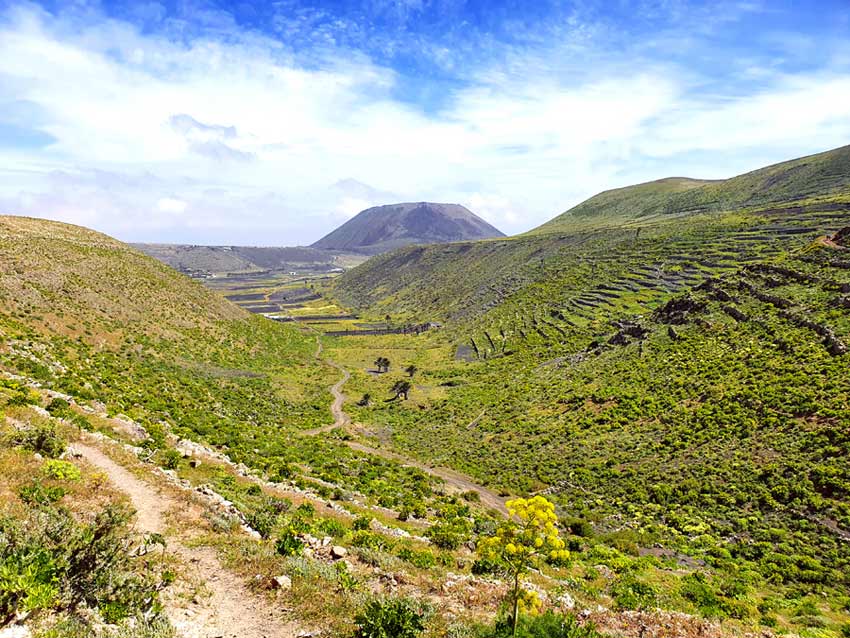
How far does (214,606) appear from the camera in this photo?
30.7ft

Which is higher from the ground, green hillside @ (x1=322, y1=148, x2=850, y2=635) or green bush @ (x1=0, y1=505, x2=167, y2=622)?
green bush @ (x1=0, y1=505, x2=167, y2=622)

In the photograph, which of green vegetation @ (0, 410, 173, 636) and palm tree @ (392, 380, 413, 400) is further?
palm tree @ (392, 380, 413, 400)

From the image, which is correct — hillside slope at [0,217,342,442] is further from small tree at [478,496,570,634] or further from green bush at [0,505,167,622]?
small tree at [478,496,570,634]

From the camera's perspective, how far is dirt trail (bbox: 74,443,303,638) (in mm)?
8688

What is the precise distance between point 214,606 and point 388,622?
433 centimetres

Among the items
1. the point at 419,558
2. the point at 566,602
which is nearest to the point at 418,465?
the point at 419,558

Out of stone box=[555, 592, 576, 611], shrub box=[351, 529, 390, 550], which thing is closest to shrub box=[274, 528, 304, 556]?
shrub box=[351, 529, 390, 550]

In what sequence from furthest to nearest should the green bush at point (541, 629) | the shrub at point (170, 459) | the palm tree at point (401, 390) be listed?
the palm tree at point (401, 390)
the shrub at point (170, 459)
the green bush at point (541, 629)

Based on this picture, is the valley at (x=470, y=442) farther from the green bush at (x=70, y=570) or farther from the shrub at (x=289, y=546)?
the green bush at (x=70, y=570)

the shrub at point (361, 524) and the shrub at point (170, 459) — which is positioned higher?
the shrub at point (170, 459)

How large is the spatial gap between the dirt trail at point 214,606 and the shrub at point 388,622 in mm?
1550

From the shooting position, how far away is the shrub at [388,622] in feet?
27.7

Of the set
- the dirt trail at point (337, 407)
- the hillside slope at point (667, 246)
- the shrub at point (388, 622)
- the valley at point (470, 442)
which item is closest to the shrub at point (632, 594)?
the valley at point (470, 442)

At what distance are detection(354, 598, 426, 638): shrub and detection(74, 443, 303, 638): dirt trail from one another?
155cm
